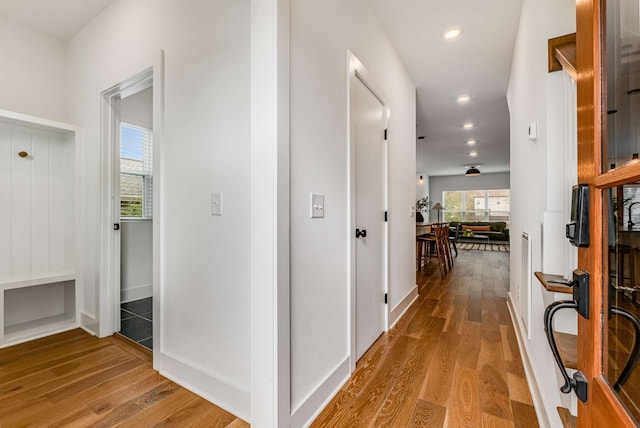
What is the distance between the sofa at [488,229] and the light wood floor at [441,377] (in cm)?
773

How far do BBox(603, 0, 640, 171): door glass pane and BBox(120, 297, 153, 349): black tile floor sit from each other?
286cm

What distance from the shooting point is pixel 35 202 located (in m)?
2.65

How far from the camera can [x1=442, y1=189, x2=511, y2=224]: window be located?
11.5 meters

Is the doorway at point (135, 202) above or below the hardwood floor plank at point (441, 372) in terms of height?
above

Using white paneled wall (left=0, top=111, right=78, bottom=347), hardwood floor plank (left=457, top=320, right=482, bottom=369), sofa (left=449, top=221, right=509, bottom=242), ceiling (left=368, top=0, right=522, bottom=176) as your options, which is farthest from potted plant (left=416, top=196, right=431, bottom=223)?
white paneled wall (left=0, top=111, right=78, bottom=347)

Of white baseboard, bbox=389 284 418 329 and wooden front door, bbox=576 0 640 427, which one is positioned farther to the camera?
white baseboard, bbox=389 284 418 329

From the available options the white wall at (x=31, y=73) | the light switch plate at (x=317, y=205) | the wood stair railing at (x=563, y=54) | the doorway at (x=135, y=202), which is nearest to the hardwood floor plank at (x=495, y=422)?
the light switch plate at (x=317, y=205)

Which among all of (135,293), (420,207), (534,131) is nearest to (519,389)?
(534,131)

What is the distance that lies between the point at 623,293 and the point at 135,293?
4.09m

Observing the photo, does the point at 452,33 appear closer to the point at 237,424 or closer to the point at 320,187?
the point at 320,187

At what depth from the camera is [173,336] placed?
1.85 meters

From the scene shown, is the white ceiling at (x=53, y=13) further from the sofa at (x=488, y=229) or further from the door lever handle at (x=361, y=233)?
the sofa at (x=488, y=229)

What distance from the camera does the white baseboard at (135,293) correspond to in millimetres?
3320

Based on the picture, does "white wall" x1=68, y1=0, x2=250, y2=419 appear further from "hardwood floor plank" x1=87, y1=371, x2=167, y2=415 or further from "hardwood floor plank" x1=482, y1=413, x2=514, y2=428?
"hardwood floor plank" x1=482, y1=413, x2=514, y2=428
